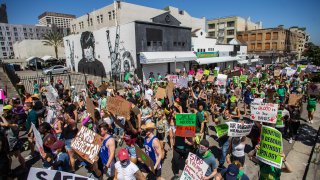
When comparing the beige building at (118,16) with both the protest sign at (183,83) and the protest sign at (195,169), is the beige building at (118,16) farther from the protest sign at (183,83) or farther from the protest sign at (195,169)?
the protest sign at (195,169)

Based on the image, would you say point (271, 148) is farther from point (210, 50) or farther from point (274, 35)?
point (274, 35)

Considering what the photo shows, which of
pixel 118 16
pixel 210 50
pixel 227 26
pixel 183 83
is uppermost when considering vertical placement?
pixel 227 26

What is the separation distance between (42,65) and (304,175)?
47.6 meters

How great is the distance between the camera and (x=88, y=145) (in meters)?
4.65

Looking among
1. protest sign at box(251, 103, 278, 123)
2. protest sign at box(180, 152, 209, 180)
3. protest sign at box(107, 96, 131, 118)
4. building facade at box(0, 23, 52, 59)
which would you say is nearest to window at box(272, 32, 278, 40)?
protest sign at box(251, 103, 278, 123)

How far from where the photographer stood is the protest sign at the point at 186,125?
17.3ft

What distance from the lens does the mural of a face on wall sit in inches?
1157

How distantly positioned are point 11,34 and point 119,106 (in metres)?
141

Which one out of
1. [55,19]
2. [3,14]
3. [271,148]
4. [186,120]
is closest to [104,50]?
[186,120]

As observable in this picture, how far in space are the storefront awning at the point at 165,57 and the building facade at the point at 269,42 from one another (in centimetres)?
4662

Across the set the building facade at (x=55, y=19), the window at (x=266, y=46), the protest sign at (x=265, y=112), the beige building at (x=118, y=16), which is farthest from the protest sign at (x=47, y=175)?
the building facade at (x=55, y=19)

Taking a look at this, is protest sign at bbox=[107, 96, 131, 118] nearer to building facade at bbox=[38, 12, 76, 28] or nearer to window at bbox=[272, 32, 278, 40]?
window at bbox=[272, 32, 278, 40]

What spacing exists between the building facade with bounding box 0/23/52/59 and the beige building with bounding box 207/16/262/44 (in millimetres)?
103192

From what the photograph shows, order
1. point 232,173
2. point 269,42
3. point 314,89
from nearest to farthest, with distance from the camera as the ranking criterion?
point 232,173, point 314,89, point 269,42
